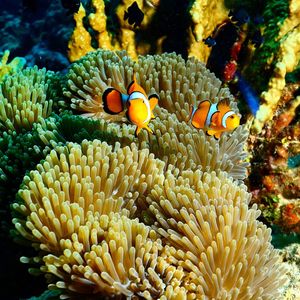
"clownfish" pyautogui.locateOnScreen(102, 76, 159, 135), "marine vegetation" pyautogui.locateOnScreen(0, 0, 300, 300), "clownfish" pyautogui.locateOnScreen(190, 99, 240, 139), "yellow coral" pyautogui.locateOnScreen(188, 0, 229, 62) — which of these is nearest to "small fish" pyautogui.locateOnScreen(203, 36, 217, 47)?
"marine vegetation" pyautogui.locateOnScreen(0, 0, 300, 300)

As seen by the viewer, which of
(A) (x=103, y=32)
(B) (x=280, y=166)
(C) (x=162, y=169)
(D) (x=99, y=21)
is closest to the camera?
(C) (x=162, y=169)

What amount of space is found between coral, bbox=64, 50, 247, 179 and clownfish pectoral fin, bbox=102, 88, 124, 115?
0.51 metres

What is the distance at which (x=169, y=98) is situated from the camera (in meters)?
3.20

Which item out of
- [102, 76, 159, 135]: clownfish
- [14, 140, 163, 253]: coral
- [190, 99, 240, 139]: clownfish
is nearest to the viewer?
[14, 140, 163, 253]: coral

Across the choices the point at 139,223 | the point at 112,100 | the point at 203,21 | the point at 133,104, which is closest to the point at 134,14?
the point at 203,21

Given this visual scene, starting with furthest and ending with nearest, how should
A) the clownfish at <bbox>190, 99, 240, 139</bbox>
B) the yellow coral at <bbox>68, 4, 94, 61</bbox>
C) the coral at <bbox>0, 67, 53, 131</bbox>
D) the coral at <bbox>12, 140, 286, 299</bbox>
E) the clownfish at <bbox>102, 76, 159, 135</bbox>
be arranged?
the yellow coral at <bbox>68, 4, 94, 61</bbox>
the coral at <bbox>0, 67, 53, 131</bbox>
the clownfish at <bbox>190, 99, 240, 139</bbox>
the clownfish at <bbox>102, 76, 159, 135</bbox>
the coral at <bbox>12, 140, 286, 299</bbox>

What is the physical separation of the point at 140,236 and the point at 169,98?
1.57m

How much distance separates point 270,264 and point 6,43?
343 inches

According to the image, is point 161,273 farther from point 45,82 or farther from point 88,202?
point 45,82

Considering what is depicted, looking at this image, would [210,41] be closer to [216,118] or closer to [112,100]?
[216,118]

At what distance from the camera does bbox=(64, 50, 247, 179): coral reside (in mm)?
2832

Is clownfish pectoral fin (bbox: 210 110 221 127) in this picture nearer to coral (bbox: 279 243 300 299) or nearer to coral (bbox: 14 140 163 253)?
coral (bbox: 14 140 163 253)

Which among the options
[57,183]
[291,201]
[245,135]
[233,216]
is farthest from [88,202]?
[291,201]

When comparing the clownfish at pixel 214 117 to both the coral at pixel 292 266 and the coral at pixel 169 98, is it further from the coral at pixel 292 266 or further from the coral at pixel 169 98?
the coral at pixel 292 266
